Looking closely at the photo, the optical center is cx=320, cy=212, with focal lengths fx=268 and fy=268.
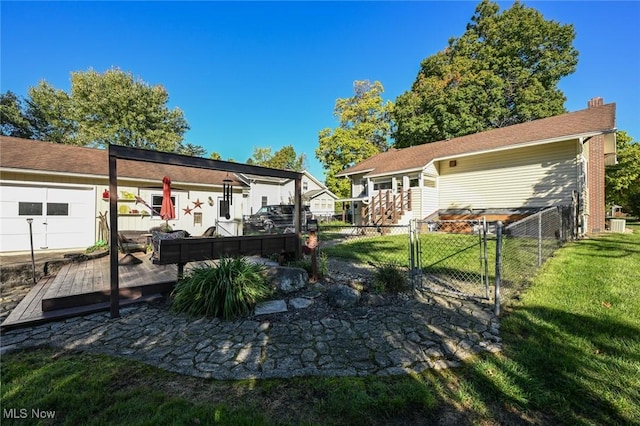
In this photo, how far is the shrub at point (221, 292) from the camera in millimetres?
4031

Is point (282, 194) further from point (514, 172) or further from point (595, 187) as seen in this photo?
point (595, 187)

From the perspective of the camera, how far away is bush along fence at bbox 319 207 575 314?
439 centimetres

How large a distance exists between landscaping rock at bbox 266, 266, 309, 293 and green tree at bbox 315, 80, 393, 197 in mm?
26373

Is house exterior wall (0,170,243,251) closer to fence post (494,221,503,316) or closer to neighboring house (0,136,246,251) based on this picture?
neighboring house (0,136,246,251)

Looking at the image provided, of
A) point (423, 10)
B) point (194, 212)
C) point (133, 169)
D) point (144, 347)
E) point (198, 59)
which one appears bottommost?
point (144, 347)

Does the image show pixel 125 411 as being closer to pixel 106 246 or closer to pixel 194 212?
pixel 106 246

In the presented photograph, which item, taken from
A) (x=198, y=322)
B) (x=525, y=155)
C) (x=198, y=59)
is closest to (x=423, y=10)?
(x=525, y=155)

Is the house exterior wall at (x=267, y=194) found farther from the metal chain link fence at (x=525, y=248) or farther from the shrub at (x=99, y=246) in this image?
the metal chain link fence at (x=525, y=248)

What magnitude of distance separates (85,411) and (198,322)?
1.70 metres

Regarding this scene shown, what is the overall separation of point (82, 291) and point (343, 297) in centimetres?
451

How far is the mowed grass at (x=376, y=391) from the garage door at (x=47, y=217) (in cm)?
875

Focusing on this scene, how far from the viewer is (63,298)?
4227 mm

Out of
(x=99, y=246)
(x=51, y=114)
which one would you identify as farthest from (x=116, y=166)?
(x=51, y=114)

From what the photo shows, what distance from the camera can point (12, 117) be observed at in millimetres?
23141
